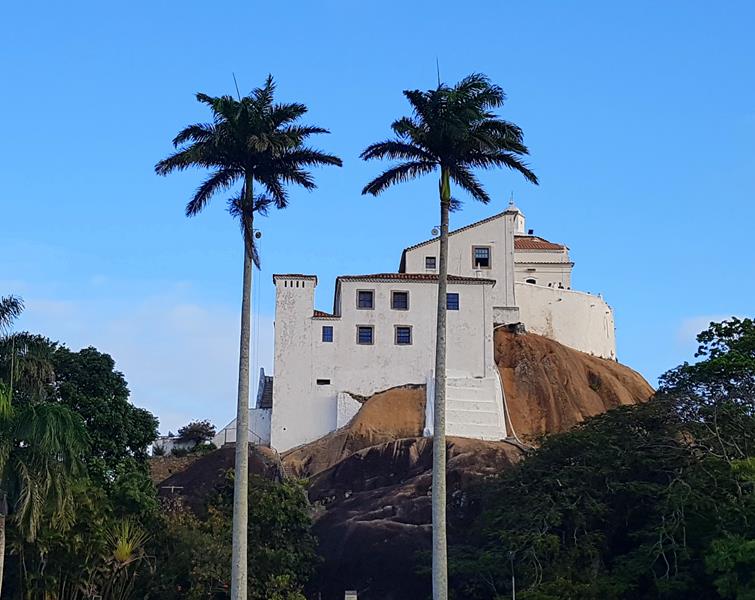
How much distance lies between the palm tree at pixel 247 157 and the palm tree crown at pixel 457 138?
2.19 m

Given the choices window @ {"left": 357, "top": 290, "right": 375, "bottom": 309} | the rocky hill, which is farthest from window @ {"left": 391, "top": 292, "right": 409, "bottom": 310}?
the rocky hill

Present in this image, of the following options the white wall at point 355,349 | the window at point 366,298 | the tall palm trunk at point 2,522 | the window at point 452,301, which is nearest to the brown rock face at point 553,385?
the white wall at point 355,349

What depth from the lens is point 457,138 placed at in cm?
3253

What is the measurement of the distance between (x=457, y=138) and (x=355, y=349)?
89.5 ft

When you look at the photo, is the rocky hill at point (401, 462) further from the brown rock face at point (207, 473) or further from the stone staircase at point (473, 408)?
the stone staircase at point (473, 408)

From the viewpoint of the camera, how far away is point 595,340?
68125mm

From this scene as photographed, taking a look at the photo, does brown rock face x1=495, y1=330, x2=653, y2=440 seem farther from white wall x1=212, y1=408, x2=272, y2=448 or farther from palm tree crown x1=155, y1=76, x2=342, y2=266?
palm tree crown x1=155, y1=76, x2=342, y2=266

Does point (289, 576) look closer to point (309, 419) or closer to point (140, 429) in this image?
point (140, 429)

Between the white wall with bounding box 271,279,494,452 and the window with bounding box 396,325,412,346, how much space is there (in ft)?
0.72

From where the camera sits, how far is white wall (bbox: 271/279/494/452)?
5753 cm

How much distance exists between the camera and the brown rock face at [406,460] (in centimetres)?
4072

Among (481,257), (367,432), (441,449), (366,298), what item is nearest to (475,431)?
(367,432)

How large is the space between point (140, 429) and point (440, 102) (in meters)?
22.2

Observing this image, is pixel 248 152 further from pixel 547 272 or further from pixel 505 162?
pixel 547 272
